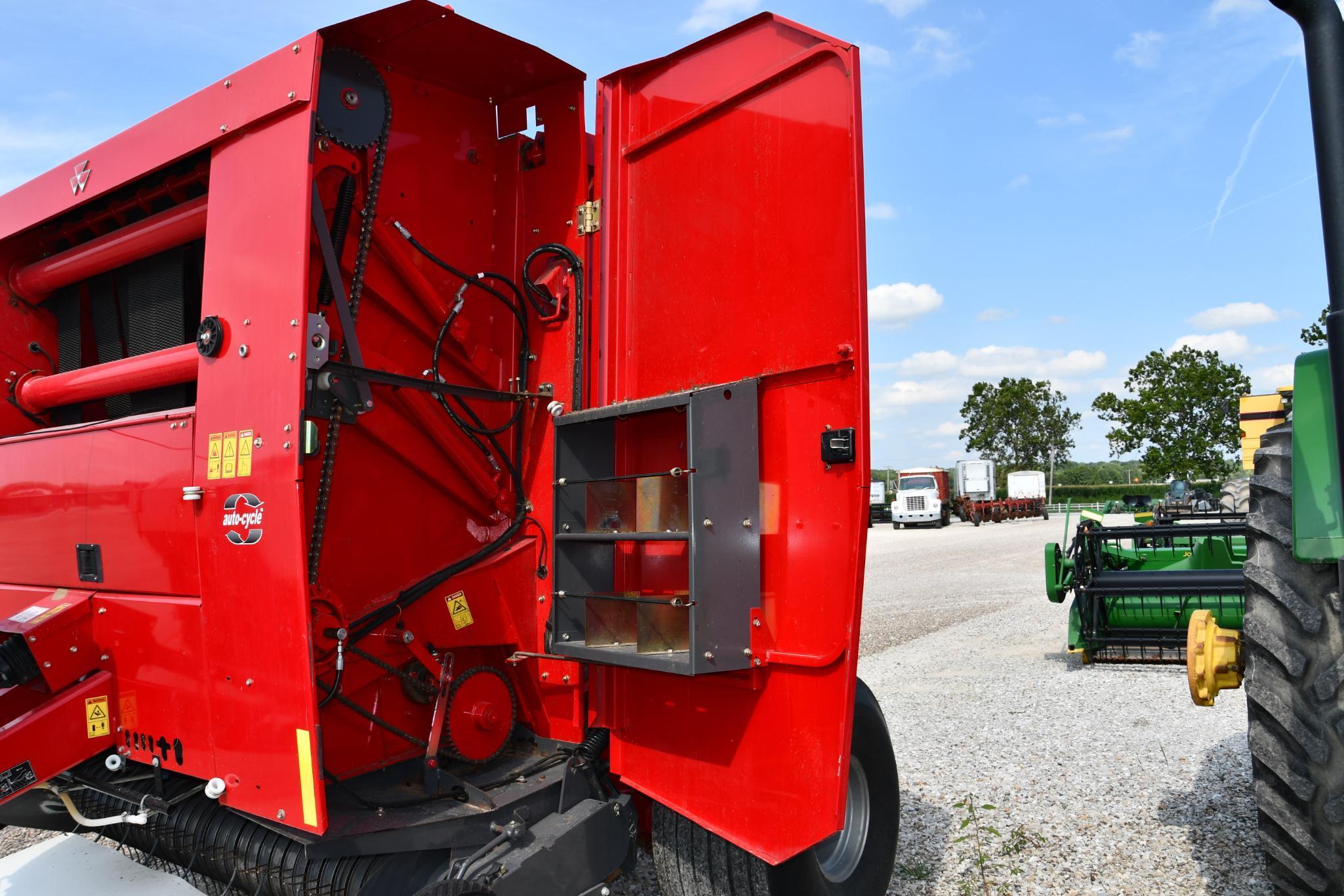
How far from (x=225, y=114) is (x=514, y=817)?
7.70 feet

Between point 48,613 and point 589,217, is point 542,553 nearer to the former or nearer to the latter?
point 589,217

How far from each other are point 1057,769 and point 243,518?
14.5 ft

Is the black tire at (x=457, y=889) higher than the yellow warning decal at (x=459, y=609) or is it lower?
lower

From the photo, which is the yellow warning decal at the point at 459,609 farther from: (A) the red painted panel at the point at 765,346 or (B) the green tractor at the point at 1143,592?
(B) the green tractor at the point at 1143,592

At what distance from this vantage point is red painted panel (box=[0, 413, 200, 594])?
9.24 ft

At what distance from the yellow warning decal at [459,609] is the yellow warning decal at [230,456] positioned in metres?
0.82

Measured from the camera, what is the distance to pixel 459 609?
3.09 meters

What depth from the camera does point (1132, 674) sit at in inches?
283

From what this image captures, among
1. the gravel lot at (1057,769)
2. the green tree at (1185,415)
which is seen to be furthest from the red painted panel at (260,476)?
the green tree at (1185,415)

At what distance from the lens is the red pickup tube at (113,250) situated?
3121mm

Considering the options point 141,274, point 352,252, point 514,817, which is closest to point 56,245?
point 141,274

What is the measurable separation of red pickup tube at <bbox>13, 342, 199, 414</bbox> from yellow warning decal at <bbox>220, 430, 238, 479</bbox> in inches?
18.5

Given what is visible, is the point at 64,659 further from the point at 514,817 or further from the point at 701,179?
the point at 701,179

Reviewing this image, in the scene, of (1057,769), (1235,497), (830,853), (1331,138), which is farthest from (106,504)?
(1235,497)
